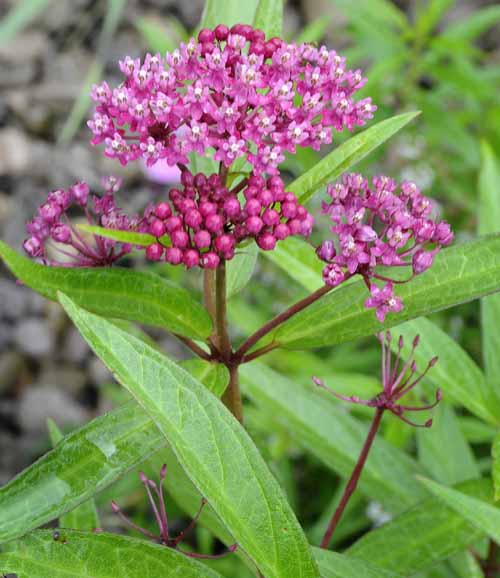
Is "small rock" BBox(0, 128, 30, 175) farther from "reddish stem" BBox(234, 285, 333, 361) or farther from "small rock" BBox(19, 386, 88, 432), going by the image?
"reddish stem" BBox(234, 285, 333, 361)

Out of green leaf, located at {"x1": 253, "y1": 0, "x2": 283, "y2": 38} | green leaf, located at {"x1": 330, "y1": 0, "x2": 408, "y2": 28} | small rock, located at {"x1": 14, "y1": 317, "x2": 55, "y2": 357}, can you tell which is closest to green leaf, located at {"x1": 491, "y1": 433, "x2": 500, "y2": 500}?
green leaf, located at {"x1": 253, "y1": 0, "x2": 283, "y2": 38}

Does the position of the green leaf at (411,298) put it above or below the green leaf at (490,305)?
below

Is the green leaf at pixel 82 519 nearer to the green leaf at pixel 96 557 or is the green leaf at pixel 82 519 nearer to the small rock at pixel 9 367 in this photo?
the green leaf at pixel 96 557

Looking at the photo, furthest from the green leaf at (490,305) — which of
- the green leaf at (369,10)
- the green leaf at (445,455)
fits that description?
the green leaf at (369,10)

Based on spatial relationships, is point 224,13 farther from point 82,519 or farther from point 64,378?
point 64,378

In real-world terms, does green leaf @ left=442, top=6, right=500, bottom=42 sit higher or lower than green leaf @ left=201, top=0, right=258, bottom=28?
higher

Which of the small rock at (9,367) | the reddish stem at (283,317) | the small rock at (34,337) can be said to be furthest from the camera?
the small rock at (34,337)
